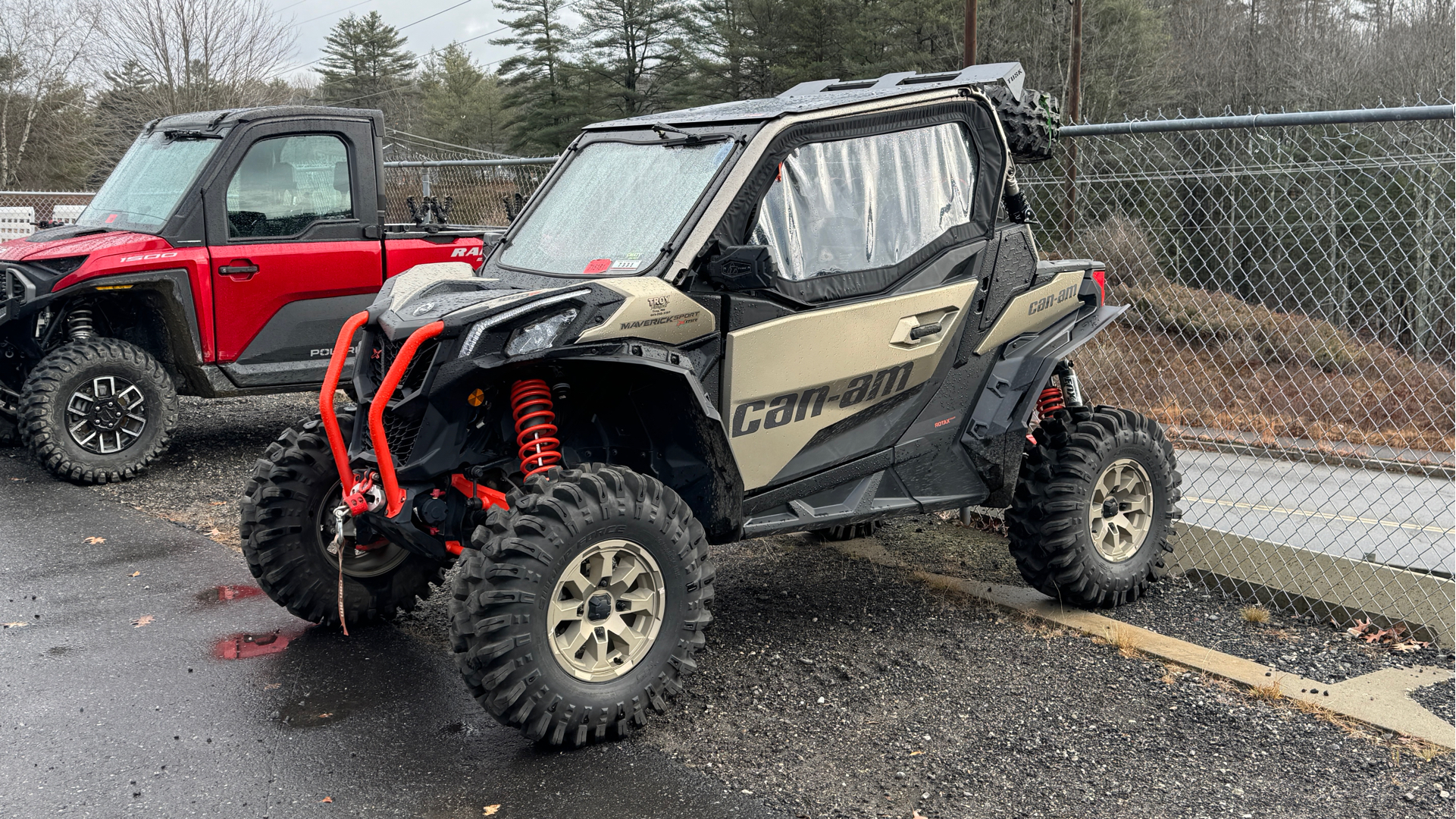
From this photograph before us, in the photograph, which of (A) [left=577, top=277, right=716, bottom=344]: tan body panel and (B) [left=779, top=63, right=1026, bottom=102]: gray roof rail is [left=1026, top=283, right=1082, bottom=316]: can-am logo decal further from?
(A) [left=577, top=277, right=716, bottom=344]: tan body panel

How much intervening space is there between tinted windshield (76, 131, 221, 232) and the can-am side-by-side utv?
3963mm

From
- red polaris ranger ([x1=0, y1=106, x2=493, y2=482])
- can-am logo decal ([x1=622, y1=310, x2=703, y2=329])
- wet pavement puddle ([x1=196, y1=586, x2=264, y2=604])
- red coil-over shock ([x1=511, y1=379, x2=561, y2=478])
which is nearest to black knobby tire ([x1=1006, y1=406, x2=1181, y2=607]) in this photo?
can-am logo decal ([x1=622, y1=310, x2=703, y2=329])

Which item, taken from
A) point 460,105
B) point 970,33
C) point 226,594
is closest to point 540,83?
point 460,105

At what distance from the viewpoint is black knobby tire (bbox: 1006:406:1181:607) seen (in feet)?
17.6

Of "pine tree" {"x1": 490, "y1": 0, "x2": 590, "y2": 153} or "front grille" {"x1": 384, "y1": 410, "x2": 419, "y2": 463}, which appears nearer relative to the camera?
"front grille" {"x1": 384, "y1": 410, "x2": 419, "y2": 463}

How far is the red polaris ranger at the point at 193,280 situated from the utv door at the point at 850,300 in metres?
4.79

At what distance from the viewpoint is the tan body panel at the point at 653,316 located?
13.6ft

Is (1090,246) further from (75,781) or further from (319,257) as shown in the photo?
(75,781)

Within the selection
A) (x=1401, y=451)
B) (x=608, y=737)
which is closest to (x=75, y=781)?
(x=608, y=737)

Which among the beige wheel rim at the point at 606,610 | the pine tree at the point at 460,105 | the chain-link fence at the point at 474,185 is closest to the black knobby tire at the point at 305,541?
the beige wheel rim at the point at 606,610

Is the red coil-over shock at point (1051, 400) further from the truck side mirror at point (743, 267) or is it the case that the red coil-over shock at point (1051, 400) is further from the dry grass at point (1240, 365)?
the dry grass at point (1240, 365)

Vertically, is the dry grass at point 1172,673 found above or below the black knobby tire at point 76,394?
Answer: below

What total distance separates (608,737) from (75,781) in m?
1.72

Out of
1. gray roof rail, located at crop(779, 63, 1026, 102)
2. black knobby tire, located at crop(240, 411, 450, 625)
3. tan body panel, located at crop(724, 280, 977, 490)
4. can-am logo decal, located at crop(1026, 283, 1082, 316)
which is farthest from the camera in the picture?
can-am logo decal, located at crop(1026, 283, 1082, 316)
